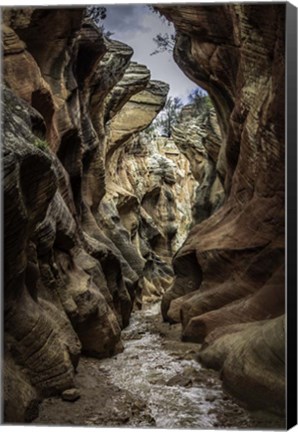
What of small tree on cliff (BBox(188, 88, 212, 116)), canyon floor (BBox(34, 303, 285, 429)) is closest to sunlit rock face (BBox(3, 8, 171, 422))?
canyon floor (BBox(34, 303, 285, 429))

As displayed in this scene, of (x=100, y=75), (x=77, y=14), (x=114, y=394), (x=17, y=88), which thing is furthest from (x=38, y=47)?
(x=114, y=394)

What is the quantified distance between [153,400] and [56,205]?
562 centimetres

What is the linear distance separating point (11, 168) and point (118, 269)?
13562mm

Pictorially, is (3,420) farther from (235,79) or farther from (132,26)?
(235,79)

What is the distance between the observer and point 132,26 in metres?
9.03

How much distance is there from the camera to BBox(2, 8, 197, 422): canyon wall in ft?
25.8

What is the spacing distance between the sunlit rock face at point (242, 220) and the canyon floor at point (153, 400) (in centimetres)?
38

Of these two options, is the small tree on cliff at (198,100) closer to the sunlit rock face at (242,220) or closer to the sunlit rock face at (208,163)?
the sunlit rock face at (242,220)

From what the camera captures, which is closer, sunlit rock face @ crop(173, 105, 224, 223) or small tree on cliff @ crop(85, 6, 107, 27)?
small tree on cliff @ crop(85, 6, 107, 27)

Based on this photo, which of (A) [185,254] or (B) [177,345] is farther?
(A) [185,254]

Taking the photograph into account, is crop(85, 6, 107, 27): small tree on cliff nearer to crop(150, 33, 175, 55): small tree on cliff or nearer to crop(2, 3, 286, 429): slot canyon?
crop(2, 3, 286, 429): slot canyon

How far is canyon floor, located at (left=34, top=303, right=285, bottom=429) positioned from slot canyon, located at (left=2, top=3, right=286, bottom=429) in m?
0.04

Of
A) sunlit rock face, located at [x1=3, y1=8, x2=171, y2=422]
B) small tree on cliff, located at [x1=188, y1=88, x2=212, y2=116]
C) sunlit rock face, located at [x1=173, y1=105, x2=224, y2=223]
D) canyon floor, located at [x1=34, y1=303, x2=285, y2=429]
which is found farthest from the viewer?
sunlit rock face, located at [x1=173, y1=105, x2=224, y2=223]

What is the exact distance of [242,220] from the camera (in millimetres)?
15164
